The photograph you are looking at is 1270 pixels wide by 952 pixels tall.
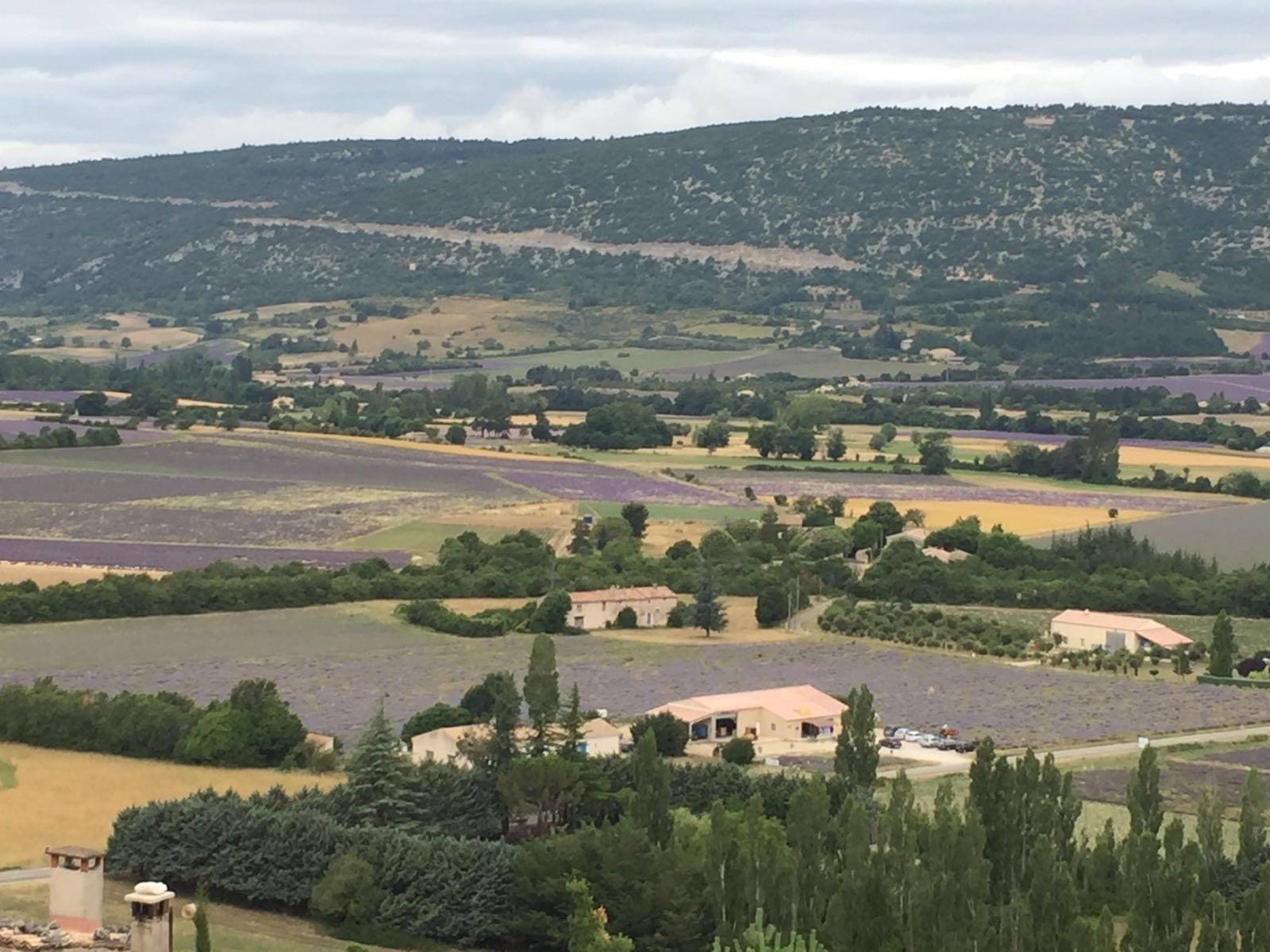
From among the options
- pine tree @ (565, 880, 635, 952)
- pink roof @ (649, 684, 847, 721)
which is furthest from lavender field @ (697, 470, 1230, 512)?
pine tree @ (565, 880, 635, 952)

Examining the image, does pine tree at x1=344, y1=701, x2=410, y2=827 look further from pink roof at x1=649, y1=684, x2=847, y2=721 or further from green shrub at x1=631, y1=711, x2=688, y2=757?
pink roof at x1=649, y1=684, x2=847, y2=721

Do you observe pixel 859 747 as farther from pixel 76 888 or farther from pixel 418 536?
pixel 418 536

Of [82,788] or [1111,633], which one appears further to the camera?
[1111,633]

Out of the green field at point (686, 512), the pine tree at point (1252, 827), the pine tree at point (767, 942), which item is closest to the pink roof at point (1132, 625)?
the green field at point (686, 512)

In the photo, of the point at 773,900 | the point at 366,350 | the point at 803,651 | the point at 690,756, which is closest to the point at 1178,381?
the point at 366,350

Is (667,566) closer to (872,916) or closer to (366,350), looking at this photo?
(872,916)

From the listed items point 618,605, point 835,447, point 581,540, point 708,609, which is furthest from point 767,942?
point 835,447
